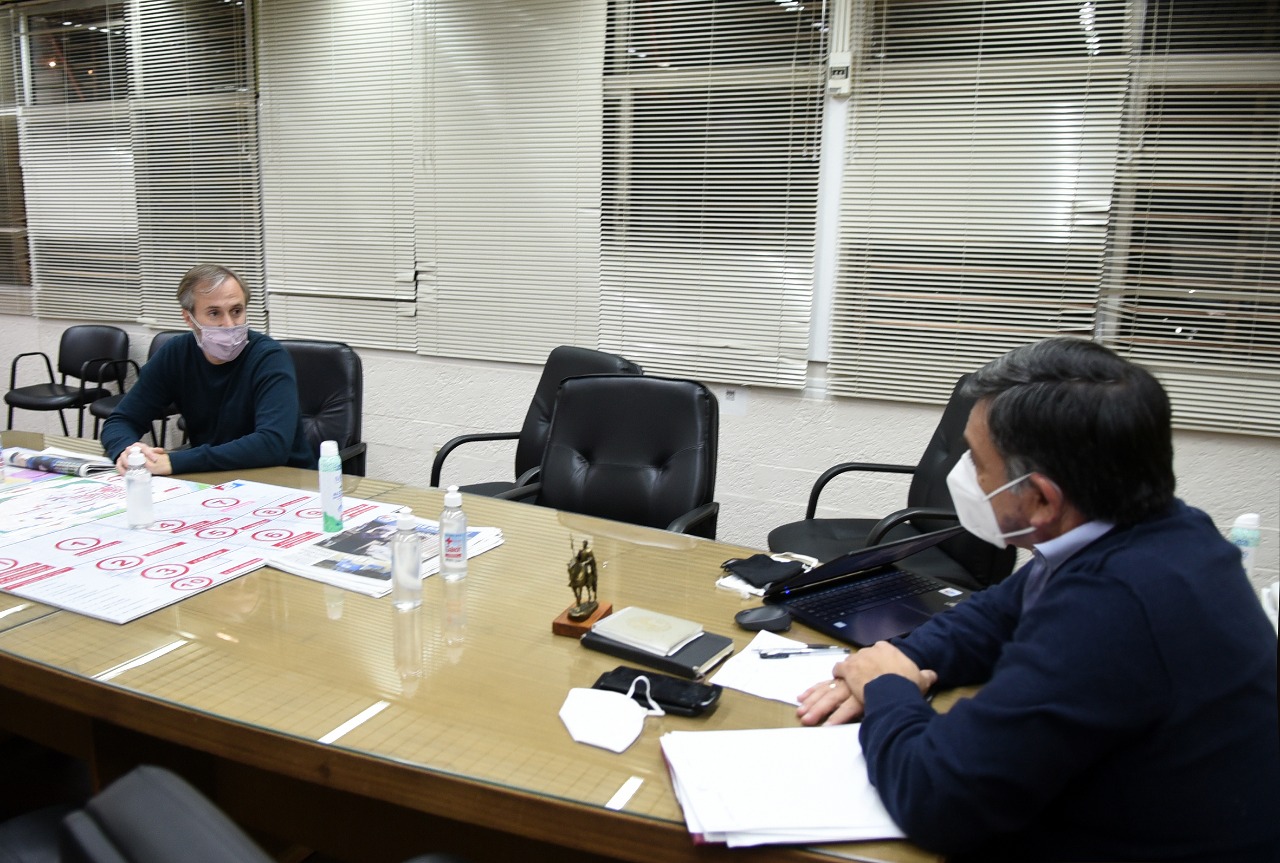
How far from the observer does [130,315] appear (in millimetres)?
5031

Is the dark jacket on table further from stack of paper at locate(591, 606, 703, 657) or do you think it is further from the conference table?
stack of paper at locate(591, 606, 703, 657)

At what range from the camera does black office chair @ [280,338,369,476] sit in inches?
130

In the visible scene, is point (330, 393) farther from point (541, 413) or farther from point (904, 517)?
point (904, 517)

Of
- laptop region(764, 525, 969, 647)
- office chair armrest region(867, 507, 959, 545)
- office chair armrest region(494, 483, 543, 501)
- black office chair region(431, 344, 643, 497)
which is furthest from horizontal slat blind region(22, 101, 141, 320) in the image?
laptop region(764, 525, 969, 647)

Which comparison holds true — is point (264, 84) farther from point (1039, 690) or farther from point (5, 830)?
point (1039, 690)

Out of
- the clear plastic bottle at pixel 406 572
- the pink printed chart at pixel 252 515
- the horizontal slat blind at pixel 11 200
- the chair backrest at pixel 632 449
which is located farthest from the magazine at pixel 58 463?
the horizontal slat blind at pixel 11 200

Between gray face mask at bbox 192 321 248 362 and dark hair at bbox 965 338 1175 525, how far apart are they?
7.92 feet

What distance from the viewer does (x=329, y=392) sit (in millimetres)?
3357

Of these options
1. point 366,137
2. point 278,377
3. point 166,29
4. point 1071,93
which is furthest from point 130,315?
point 1071,93

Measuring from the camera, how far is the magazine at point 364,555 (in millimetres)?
1758

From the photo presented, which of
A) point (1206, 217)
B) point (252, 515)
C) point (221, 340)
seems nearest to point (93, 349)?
point (221, 340)

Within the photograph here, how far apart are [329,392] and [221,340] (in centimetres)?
64

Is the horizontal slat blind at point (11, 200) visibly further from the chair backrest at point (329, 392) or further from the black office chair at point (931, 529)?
the black office chair at point (931, 529)

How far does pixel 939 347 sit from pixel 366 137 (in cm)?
290
